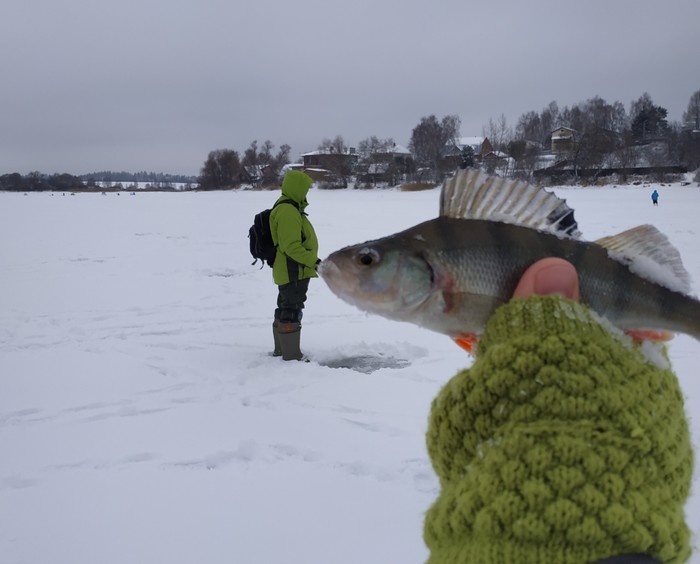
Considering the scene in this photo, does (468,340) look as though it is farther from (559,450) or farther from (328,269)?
(559,450)

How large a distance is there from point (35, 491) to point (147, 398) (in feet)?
5.09

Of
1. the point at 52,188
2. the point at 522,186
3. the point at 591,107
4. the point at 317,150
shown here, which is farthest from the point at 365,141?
the point at 522,186

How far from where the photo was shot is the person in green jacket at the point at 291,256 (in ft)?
18.2

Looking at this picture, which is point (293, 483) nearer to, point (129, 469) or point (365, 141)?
point (129, 469)

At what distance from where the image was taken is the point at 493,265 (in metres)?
1.60

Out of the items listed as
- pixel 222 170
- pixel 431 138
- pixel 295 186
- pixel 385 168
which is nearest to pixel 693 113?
pixel 431 138

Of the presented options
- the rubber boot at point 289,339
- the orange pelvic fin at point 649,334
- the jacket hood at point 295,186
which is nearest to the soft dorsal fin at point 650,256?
the orange pelvic fin at point 649,334

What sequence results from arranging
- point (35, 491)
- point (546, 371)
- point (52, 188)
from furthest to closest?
point (52, 188) → point (35, 491) → point (546, 371)

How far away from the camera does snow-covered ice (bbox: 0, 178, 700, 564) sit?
9.77ft

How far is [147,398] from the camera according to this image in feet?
16.2

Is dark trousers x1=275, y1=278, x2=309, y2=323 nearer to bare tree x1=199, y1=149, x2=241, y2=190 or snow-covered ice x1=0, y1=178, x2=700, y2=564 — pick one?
snow-covered ice x1=0, y1=178, x2=700, y2=564

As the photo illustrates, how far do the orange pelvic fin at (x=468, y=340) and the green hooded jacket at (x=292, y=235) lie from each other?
3.98 meters

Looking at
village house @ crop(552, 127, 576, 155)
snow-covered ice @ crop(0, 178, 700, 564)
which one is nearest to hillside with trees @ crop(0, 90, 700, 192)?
village house @ crop(552, 127, 576, 155)

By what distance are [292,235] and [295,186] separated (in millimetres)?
582
